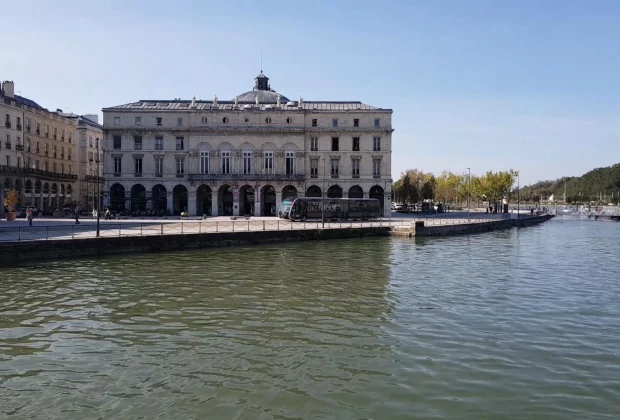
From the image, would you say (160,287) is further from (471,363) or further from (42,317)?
(471,363)

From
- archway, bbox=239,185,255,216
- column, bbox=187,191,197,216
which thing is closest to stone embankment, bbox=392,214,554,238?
A: archway, bbox=239,185,255,216

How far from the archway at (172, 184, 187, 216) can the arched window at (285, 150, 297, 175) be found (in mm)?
15706

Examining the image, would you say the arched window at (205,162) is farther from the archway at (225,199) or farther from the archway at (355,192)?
the archway at (355,192)

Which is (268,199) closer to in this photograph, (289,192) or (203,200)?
(289,192)

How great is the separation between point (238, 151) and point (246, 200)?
775cm

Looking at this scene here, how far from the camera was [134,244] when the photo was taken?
1479 inches

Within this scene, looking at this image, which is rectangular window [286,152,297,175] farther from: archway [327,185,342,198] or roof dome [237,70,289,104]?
roof dome [237,70,289,104]

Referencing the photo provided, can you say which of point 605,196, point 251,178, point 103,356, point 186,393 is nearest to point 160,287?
point 103,356

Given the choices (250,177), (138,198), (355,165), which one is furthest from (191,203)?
(355,165)

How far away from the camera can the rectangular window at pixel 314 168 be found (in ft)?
267

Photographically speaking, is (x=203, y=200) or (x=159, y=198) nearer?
(x=159, y=198)

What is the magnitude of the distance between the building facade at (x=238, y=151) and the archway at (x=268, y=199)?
1.32m

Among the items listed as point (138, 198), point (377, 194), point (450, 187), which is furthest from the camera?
point (450, 187)

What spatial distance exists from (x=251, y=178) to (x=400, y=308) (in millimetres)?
62381
